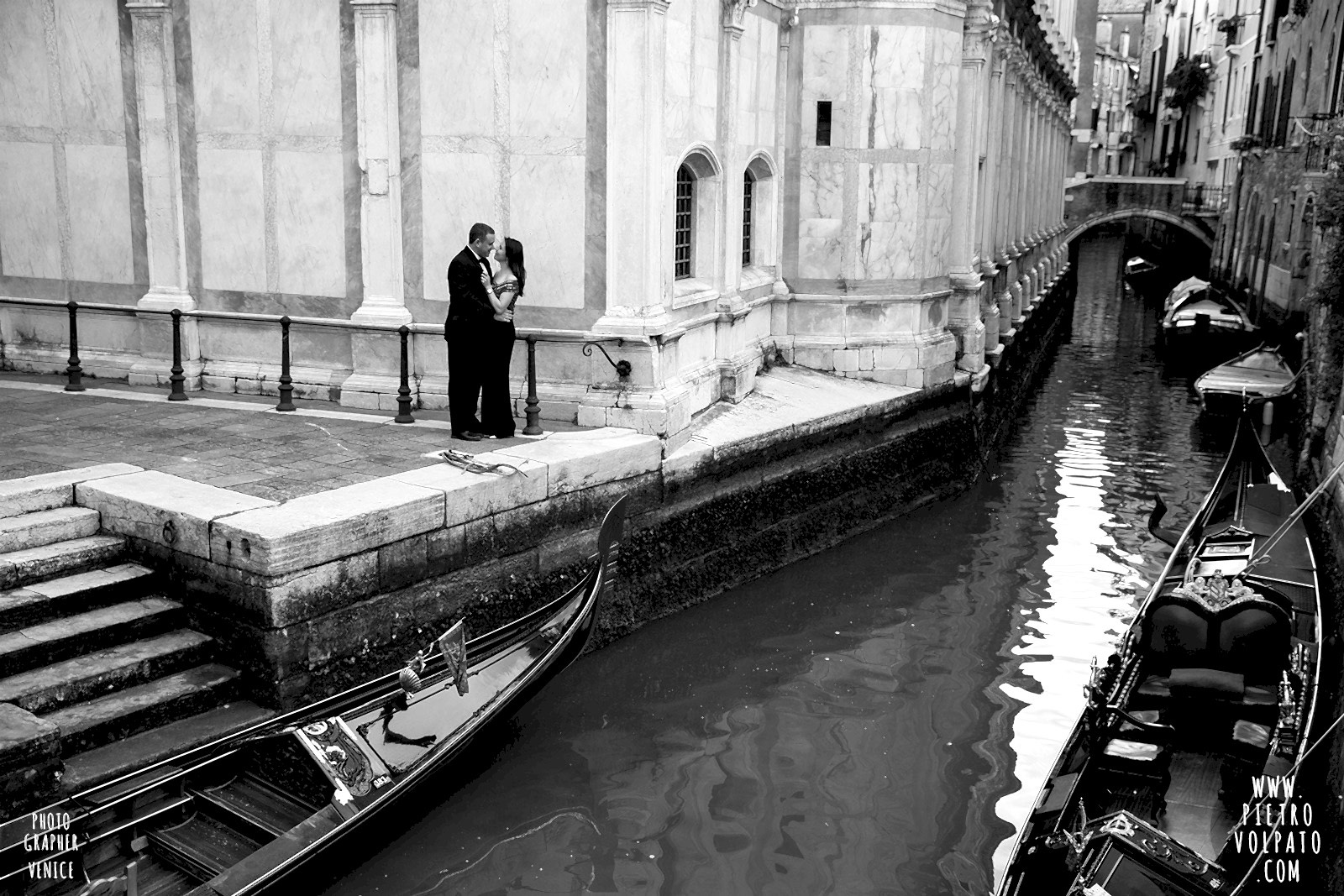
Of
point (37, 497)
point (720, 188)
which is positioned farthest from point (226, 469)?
point (720, 188)

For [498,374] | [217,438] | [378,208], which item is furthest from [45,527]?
[378,208]

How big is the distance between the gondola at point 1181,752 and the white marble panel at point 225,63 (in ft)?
23.0

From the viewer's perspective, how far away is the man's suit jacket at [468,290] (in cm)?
833

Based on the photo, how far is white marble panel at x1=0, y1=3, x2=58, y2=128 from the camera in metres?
10.3

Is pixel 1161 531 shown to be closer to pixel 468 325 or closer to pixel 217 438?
pixel 468 325

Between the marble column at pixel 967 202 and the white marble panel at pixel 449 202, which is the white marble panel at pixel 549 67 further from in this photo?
the marble column at pixel 967 202

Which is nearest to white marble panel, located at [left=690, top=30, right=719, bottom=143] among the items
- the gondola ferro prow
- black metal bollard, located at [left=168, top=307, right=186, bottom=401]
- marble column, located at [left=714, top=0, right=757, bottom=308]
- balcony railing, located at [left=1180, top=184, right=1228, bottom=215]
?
marble column, located at [left=714, top=0, right=757, bottom=308]

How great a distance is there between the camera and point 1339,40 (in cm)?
2144

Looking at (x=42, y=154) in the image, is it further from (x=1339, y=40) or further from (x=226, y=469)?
(x=1339, y=40)

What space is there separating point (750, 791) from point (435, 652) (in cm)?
170

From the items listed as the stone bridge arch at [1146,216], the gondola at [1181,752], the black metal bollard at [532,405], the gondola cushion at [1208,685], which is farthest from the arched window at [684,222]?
the stone bridge arch at [1146,216]

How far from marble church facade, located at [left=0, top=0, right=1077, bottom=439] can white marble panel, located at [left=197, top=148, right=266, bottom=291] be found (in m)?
0.02

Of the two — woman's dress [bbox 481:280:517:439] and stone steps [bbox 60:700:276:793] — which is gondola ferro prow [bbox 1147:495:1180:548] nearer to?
woman's dress [bbox 481:280:517:439]

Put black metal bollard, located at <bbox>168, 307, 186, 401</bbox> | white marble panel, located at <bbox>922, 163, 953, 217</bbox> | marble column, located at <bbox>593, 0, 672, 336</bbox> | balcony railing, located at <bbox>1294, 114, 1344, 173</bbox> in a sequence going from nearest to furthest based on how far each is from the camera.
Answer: marble column, located at <bbox>593, 0, 672, 336</bbox>
black metal bollard, located at <bbox>168, 307, 186, 401</bbox>
white marble panel, located at <bbox>922, 163, 953, 217</bbox>
balcony railing, located at <bbox>1294, 114, 1344, 173</bbox>
